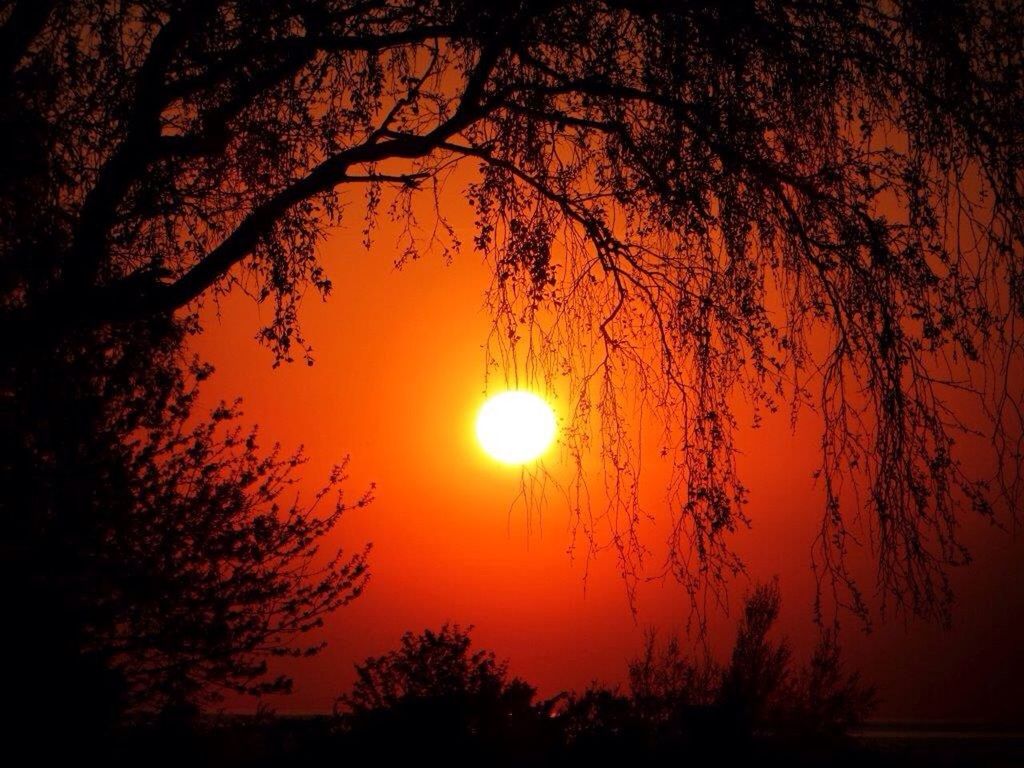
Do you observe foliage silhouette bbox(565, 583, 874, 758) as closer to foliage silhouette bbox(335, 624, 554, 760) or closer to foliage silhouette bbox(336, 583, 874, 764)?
foliage silhouette bbox(336, 583, 874, 764)

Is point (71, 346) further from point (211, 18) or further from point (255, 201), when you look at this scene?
point (211, 18)

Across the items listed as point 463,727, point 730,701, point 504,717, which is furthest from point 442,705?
point 730,701

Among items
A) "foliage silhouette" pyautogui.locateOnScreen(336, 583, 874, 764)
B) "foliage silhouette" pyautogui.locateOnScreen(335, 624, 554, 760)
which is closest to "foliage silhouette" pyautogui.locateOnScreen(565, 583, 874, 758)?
"foliage silhouette" pyautogui.locateOnScreen(336, 583, 874, 764)

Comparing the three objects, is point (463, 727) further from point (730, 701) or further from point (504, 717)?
point (730, 701)

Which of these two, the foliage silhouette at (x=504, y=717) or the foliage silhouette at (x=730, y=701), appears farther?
the foliage silhouette at (x=730, y=701)

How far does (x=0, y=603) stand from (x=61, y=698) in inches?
22.0

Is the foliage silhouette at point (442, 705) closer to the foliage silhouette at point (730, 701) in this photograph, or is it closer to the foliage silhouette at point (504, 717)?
the foliage silhouette at point (504, 717)

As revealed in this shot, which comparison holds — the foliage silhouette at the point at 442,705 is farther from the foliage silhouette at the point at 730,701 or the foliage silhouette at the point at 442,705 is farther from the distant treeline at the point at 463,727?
the foliage silhouette at the point at 730,701

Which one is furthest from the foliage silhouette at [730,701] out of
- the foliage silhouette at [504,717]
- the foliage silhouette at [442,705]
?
the foliage silhouette at [442,705]

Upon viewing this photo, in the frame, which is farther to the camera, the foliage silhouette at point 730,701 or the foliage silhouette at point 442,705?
the foliage silhouette at point 730,701

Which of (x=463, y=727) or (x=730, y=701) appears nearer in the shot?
(x=463, y=727)

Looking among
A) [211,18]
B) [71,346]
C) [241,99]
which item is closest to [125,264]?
[71,346]

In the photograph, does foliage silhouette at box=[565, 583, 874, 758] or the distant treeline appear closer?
the distant treeline

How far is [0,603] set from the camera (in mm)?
4422
